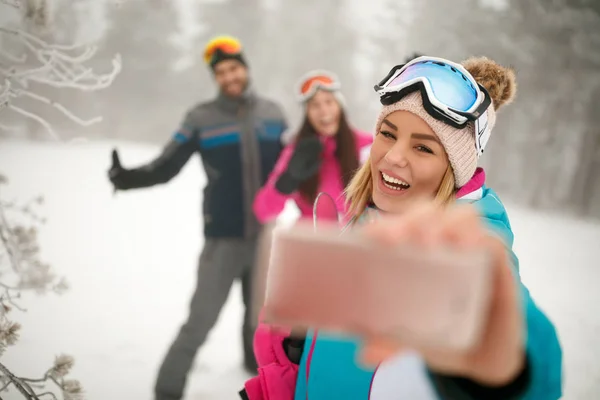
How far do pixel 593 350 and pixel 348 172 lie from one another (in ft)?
8.50

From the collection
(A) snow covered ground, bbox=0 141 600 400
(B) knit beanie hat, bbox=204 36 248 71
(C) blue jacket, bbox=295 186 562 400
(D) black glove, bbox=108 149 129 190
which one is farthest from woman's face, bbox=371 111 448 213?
(A) snow covered ground, bbox=0 141 600 400

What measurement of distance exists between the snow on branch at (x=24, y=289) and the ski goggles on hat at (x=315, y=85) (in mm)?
1602

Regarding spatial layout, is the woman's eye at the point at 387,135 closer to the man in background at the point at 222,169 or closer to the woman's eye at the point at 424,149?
the woman's eye at the point at 424,149

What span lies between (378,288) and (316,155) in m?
1.92

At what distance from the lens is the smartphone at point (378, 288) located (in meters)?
0.35

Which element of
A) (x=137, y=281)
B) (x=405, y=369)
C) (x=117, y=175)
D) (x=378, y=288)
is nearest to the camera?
(x=378, y=288)

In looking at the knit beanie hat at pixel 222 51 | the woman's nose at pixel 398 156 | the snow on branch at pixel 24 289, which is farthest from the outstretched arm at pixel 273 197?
the woman's nose at pixel 398 156

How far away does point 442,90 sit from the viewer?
91cm

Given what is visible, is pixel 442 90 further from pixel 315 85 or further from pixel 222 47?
pixel 222 47

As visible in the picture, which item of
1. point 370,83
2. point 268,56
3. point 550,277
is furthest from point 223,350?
point 268,56

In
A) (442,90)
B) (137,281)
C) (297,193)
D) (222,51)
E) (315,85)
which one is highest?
(222,51)

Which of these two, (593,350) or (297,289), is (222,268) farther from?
(593,350)

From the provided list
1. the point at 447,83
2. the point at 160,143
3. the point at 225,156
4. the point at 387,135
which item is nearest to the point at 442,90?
the point at 447,83

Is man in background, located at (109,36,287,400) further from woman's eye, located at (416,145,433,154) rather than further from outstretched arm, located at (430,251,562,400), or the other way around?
outstretched arm, located at (430,251,562,400)
